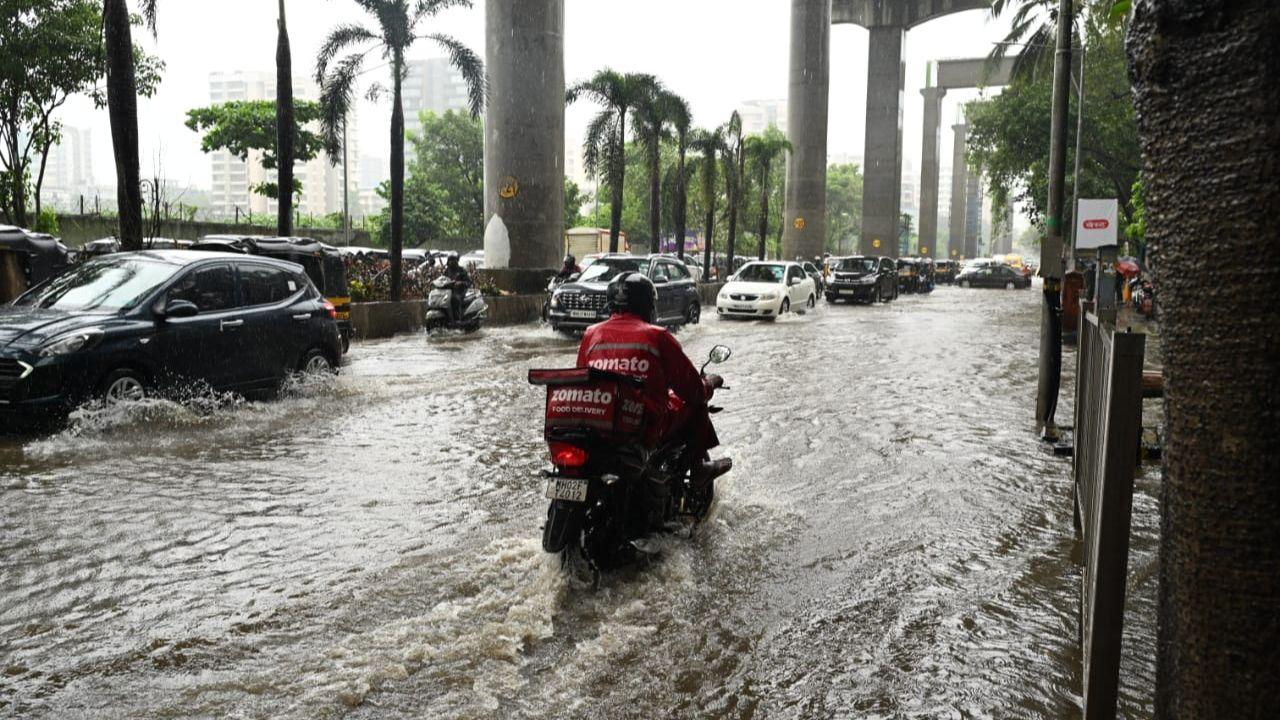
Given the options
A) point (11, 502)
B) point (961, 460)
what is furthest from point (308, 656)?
point (961, 460)

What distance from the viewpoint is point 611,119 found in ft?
104

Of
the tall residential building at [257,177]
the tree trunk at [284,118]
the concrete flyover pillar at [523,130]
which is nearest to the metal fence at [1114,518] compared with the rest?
the tree trunk at [284,118]

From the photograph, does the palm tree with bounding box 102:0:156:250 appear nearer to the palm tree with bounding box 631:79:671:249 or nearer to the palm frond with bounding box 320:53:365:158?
the palm frond with bounding box 320:53:365:158

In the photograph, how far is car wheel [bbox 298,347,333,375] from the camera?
1105 centimetres

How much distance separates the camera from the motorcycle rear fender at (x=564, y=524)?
4938 millimetres

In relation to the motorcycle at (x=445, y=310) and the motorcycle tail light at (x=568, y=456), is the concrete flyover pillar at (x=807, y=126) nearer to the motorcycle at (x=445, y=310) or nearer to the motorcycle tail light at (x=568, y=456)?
the motorcycle at (x=445, y=310)

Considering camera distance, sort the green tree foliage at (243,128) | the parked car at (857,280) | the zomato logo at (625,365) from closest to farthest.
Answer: the zomato logo at (625,365)
the parked car at (857,280)
the green tree foliage at (243,128)

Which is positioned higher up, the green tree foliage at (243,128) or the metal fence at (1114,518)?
the green tree foliage at (243,128)

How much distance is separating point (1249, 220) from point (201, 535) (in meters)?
5.70

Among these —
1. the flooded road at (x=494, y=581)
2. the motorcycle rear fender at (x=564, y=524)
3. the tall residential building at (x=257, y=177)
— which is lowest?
the flooded road at (x=494, y=581)

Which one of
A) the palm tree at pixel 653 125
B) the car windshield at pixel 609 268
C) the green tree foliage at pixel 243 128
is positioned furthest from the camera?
the green tree foliage at pixel 243 128

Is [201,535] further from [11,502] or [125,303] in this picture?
[125,303]

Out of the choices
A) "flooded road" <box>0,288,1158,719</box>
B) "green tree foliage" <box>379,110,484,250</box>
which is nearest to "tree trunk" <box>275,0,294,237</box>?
"flooded road" <box>0,288,1158,719</box>

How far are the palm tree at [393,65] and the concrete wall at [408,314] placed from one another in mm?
1575
